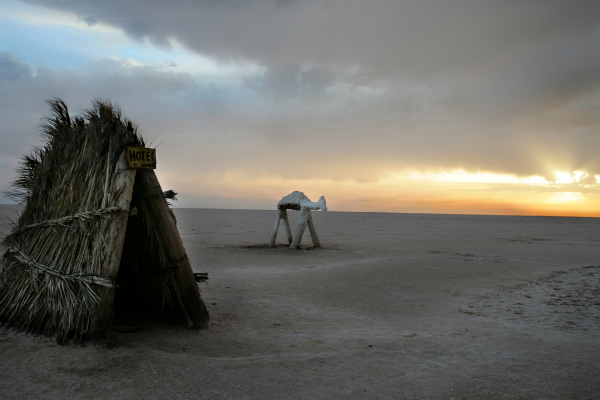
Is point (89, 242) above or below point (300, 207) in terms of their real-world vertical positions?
below

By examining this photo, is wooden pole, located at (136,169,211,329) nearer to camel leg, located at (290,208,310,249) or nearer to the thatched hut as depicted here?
the thatched hut

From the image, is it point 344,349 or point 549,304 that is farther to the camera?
point 549,304

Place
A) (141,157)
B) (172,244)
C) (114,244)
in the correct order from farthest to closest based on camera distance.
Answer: (172,244)
(141,157)
(114,244)

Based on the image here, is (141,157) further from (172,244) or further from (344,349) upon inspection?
(344,349)

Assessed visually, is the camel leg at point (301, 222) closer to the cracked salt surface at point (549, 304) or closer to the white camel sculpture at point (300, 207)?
the white camel sculpture at point (300, 207)

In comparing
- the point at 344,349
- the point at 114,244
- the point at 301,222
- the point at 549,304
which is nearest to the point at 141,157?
the point at 114,244

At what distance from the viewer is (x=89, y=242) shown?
4414 millimetres

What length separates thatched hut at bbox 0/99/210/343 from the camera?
167 inches

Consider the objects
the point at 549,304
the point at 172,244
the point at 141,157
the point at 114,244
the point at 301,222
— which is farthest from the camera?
the point at 301,222

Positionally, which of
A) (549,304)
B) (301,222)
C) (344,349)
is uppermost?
(301,222)

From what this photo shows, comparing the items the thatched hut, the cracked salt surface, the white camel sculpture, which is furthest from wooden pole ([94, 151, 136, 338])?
the white camel sculpture

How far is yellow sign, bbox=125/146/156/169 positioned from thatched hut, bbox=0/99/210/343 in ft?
0.17

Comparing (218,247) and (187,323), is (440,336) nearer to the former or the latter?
(187,323)

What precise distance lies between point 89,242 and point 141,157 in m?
1.16
